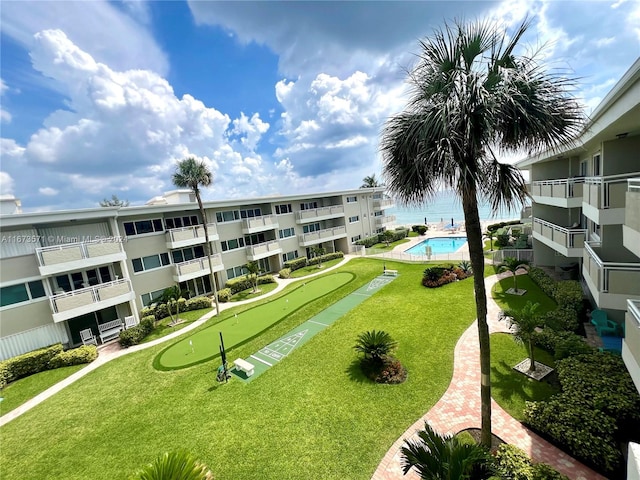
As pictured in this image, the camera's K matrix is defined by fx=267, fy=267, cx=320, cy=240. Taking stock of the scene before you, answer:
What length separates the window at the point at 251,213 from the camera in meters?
29.1

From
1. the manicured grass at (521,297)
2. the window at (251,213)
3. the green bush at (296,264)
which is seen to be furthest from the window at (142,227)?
the manicured grass at (521,297)

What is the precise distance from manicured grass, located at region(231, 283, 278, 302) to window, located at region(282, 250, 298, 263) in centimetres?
515

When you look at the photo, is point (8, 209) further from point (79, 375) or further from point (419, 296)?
point (419, 296)

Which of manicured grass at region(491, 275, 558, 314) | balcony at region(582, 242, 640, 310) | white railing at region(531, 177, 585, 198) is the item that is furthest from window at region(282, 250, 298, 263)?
balcony at region(582, 242, 640, 310)

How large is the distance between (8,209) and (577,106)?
25747mm

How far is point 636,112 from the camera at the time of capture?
7836mm

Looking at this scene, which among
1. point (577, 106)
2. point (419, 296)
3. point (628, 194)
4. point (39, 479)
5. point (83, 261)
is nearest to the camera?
point (577, 106)

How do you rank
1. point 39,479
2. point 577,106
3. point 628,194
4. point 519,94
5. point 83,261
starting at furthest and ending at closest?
point 83,261
point 39,479
point 628,194
point 577,106
point 519,94

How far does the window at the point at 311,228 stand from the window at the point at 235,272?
9889 mm

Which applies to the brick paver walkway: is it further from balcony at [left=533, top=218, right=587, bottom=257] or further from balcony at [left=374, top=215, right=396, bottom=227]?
balcony at [left=374, top=215, right=396, bottom=227]

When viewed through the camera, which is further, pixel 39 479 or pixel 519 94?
pixel 39 479

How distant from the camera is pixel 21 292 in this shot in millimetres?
15234

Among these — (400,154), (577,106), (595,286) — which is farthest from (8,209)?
(595,286)

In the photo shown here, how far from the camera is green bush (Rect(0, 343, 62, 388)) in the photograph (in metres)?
14.7
